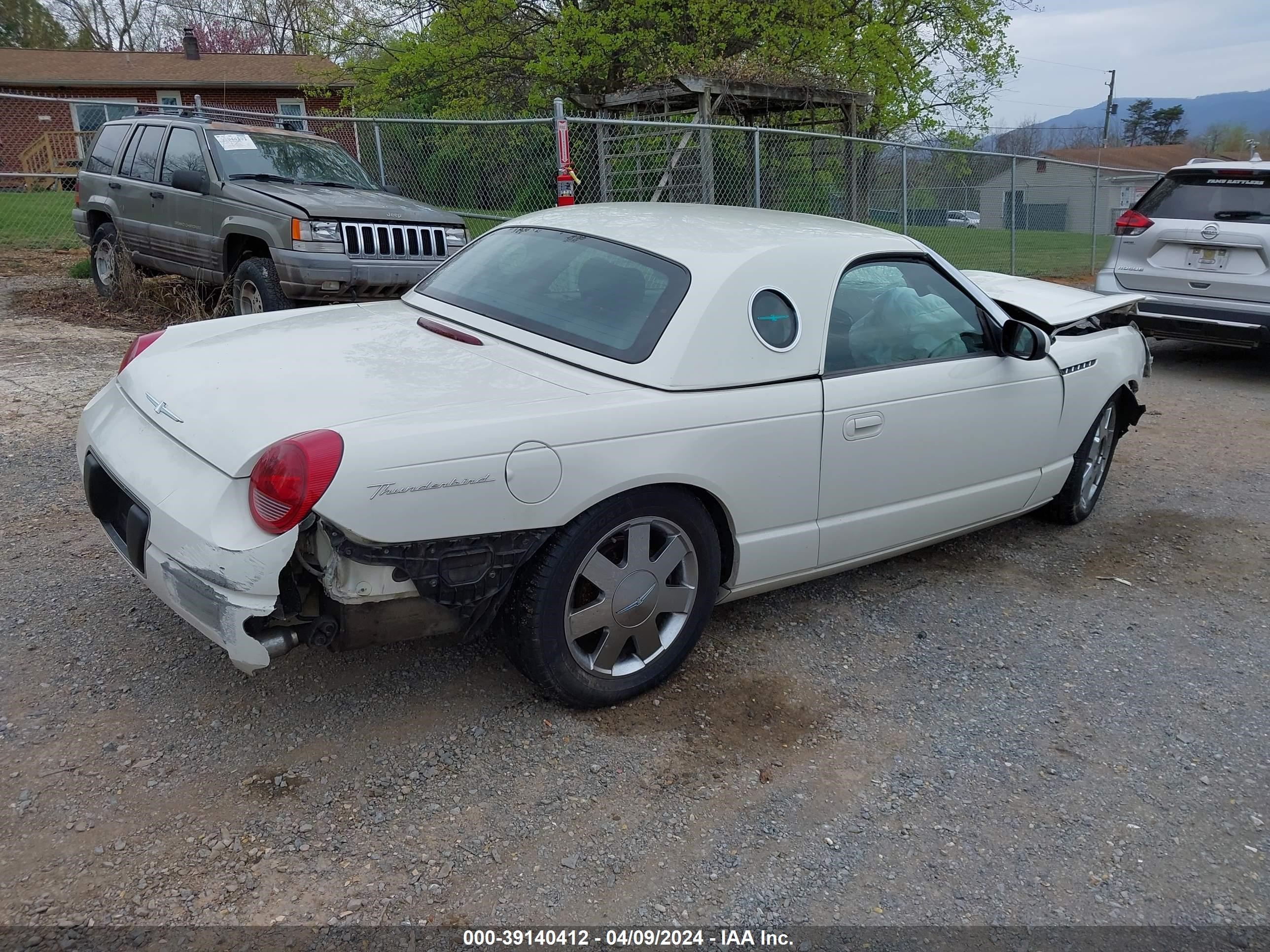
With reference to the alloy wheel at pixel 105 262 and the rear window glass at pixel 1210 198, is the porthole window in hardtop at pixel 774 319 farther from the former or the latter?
the alloy wheel at pixel 105 262

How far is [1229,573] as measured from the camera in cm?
469

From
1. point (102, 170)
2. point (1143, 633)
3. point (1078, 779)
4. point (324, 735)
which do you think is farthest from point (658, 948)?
point (102, 170)

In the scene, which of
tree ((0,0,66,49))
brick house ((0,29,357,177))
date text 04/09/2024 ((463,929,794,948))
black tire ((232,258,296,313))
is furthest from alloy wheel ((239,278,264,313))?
tree ((0,0,66,49))

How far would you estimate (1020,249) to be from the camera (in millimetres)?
18578

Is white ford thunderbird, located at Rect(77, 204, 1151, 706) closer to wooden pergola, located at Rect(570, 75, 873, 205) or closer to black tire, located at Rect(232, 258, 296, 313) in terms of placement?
black tire, located at Rect(232, 258, 296, 313)

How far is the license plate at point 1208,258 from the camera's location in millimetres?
8445

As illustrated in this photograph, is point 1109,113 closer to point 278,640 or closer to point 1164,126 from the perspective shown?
point 1164,126

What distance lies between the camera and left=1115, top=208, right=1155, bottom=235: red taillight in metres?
8.88

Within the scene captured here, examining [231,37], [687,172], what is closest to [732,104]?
→ [687,172]

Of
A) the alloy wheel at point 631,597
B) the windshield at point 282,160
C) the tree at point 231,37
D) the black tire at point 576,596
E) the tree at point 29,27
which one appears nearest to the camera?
the black tire at point 576,596

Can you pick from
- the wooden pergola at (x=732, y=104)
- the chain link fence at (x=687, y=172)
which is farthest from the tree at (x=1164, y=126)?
the chain link fence at (x=687, y=172)

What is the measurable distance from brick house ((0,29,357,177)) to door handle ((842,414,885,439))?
92.2ft

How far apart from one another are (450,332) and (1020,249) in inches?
680

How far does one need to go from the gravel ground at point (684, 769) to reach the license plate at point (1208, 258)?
5111 mm
